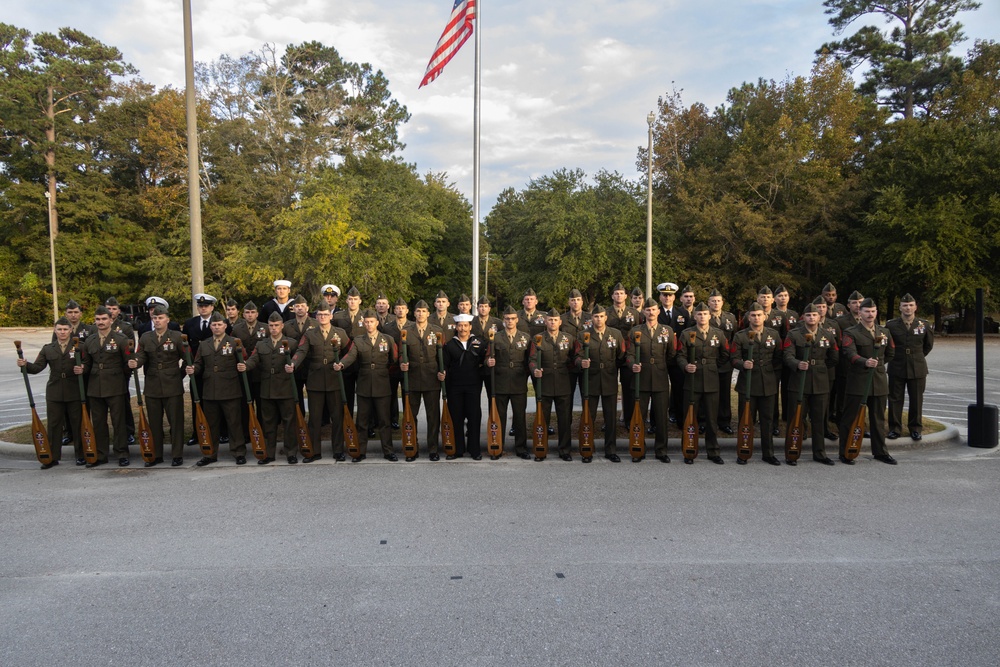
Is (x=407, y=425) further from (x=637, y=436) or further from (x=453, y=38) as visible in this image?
(x=453, y=38)

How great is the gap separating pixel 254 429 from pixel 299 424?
0.57 metres

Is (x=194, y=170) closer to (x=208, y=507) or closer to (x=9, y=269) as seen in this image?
(x=208, y=507)

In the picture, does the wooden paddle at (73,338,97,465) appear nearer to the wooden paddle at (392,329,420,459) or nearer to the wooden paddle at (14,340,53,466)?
the wooden paddle at (14,340,53,466)

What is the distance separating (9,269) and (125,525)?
4949cm

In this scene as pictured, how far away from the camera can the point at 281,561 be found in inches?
184

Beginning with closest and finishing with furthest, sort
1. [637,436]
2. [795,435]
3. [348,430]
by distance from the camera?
1. [795,435]
2. [637,436]
3. [348,430]

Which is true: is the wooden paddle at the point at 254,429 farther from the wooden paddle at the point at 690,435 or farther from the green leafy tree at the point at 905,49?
the green leafy tree at the point at 905,49

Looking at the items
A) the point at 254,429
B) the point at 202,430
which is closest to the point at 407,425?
the point at 254,429

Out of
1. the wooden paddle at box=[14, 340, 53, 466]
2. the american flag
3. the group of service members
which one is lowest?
the wooden paddle at box=[14, 340, 53, 466]

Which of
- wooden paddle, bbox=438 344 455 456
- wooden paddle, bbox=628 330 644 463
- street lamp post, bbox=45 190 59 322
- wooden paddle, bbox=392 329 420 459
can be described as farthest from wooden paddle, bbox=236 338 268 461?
street lamp post, bbox=45 190 59 322

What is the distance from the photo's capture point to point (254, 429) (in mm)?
7797

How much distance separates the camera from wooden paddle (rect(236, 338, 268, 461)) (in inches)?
305

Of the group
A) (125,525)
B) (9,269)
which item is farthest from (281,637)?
(9,269)

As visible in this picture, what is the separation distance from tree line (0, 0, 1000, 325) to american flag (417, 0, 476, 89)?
1490 cm
